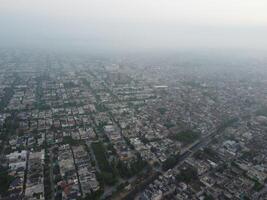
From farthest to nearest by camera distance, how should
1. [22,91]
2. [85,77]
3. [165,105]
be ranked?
[85,77] < [22,91] < [165,105]

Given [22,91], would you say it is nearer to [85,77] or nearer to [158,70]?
[85,77]

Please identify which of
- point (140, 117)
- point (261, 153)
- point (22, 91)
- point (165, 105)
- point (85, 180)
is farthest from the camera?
point (22, 91)

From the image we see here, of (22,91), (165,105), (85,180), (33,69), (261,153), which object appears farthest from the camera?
(33,69)

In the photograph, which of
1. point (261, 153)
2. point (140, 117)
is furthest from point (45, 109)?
point (261, 153)

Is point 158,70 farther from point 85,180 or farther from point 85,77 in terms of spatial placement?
point 85,180

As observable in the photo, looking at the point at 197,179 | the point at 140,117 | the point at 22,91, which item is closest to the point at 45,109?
the point at 22,91

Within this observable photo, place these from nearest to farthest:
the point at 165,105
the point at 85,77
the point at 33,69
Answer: the point at 165,105
the point at 85,77
the point at 33,69

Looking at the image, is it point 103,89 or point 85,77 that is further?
point 85,77
